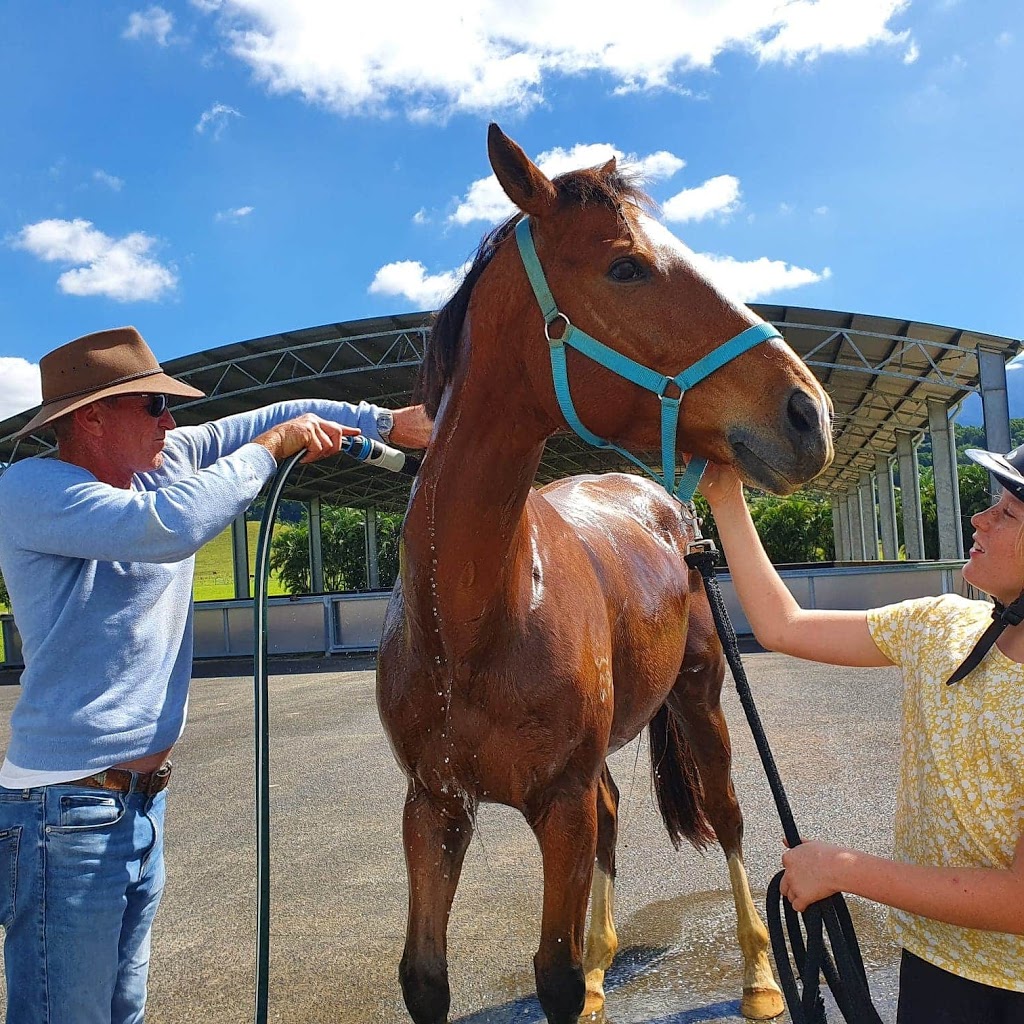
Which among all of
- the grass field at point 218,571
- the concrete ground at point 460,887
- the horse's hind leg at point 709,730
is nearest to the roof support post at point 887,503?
the concrete ground at point 460,887

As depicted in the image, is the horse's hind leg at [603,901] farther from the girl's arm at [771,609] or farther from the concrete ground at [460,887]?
the girl's arm at [771,609]

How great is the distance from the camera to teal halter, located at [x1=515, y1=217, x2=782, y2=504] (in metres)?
1.74

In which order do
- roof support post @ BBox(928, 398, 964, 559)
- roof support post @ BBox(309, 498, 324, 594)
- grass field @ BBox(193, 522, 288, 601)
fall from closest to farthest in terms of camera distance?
roof support post @ BBox(928, 398, 964, 559)
roof support post @ BBox(309, 498, 324, 594)
grass field @ BBox(193, 522, 288, 601)

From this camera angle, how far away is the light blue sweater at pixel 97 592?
162 centimetres

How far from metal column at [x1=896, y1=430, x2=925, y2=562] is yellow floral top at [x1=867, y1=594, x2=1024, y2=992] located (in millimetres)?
21121

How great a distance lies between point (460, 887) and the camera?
407 centimetres

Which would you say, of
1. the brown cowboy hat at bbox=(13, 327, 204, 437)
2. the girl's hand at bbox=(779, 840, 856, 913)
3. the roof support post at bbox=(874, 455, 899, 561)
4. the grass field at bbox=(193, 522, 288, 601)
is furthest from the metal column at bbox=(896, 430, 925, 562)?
the grass field at bbox=(193, 522, 288, 601)

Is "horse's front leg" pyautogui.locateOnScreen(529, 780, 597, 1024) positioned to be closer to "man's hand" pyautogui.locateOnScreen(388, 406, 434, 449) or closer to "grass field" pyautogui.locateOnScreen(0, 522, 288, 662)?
"man's hand" pyautogui.locateOnScreen(388, 406, 434, 449)

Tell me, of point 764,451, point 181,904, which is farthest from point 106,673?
point 181,904

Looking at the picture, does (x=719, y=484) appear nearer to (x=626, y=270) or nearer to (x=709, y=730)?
(x=626, y=270)

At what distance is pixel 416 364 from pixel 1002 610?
48.1 ft

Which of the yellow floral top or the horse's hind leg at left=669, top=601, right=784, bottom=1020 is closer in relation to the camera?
the yellow floral top

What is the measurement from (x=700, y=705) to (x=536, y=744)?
1775 millimetres

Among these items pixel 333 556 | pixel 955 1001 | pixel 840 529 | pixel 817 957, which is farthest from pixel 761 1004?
pixel 840 529
